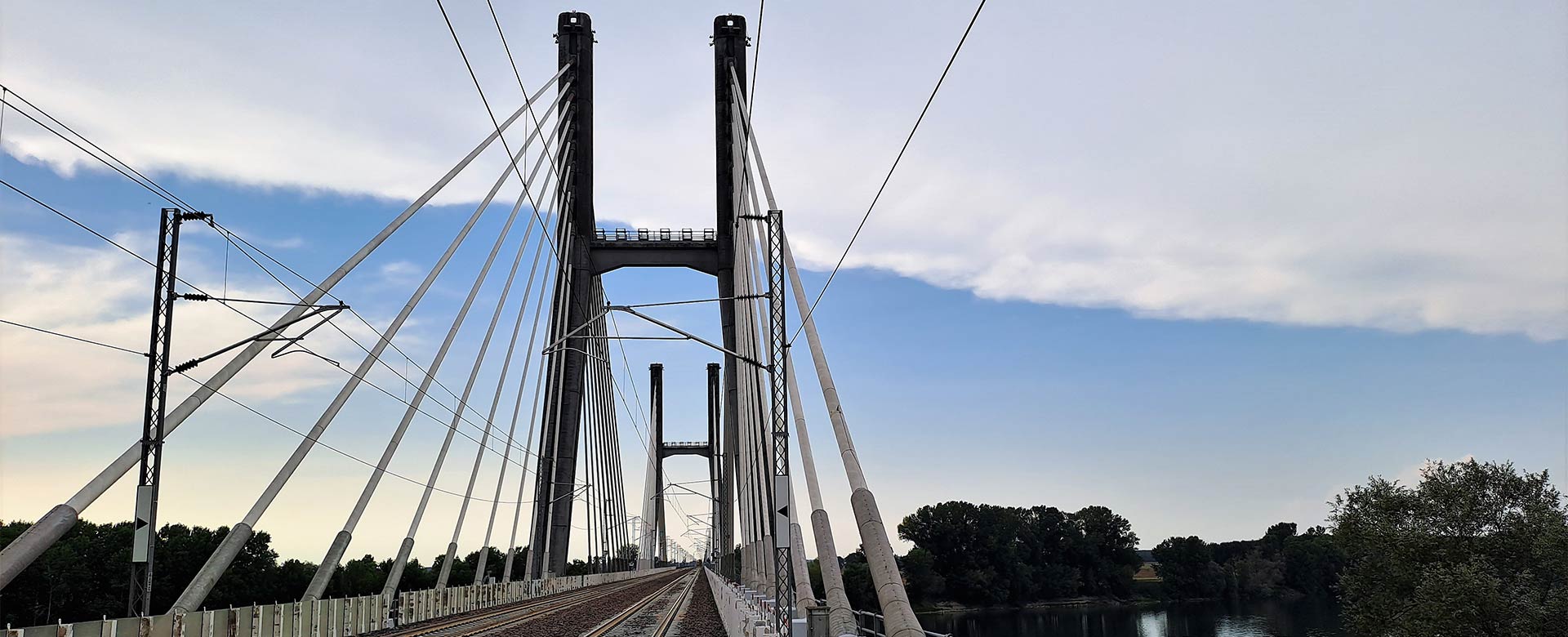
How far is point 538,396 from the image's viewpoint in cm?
4584

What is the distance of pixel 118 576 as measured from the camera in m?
57.0

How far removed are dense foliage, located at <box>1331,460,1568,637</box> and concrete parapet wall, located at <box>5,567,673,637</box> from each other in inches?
1170

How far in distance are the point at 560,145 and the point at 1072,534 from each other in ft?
306

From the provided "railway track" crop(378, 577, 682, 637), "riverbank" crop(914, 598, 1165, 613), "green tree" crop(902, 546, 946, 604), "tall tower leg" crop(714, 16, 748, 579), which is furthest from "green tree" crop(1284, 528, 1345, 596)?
"railway track" crop(378, 577, 682, 637)

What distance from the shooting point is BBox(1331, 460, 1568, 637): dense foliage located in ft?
111

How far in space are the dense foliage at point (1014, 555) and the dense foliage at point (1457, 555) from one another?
7121cm

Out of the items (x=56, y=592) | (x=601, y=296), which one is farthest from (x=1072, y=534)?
(x=56, y=592)

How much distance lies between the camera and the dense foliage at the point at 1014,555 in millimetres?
113938

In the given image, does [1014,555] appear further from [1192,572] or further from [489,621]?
[489,621]

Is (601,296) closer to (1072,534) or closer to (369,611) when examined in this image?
(369,611)

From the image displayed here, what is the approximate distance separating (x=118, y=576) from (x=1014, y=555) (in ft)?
273

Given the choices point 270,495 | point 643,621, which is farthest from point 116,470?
point 643,621

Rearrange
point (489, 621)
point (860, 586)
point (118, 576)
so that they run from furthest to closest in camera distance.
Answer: point (860, 586) < point (118, 576) < point (489, 621)

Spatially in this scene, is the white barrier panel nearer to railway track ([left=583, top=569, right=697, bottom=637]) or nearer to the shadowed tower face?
railway track ([left=583, top=569, right=697, bottom=637])
